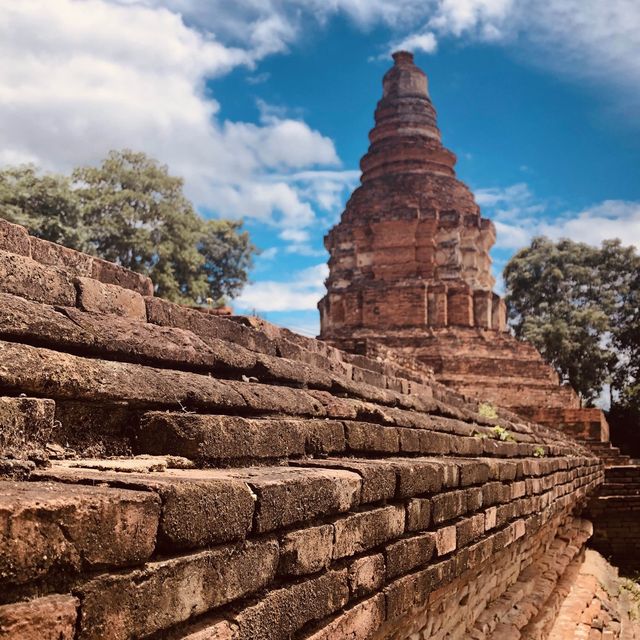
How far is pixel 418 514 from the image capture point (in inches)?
128

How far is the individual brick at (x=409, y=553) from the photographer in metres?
2.93

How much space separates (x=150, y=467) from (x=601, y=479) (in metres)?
14.3

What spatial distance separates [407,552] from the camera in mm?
3092

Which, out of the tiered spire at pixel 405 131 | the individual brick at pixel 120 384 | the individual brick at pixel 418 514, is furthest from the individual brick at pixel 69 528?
the tiered spire at pixel 405 131

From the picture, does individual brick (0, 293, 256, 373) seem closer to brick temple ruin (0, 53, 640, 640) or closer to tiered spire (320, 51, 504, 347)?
brick temple ruin (0, 53, 640, 640)

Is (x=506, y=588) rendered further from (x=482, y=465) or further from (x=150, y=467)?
(x=150, y=467)

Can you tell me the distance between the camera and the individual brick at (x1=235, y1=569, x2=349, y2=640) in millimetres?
1914

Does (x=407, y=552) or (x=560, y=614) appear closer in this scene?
(x=407, y=552)

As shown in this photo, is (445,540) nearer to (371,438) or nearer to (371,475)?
(371,438)

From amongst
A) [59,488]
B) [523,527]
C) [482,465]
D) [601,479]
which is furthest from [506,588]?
[601,479]

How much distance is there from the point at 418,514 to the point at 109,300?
1.74m

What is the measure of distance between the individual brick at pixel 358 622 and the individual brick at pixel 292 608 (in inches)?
1.9

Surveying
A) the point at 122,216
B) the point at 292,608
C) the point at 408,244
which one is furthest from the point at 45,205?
the point at 292,608

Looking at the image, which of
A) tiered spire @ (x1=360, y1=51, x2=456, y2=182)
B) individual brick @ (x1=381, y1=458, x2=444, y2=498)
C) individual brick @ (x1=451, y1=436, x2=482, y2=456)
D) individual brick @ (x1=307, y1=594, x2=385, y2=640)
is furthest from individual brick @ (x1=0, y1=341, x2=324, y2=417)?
tiered spire @ (x1=360, y1=51, x2=456, y2=182)
